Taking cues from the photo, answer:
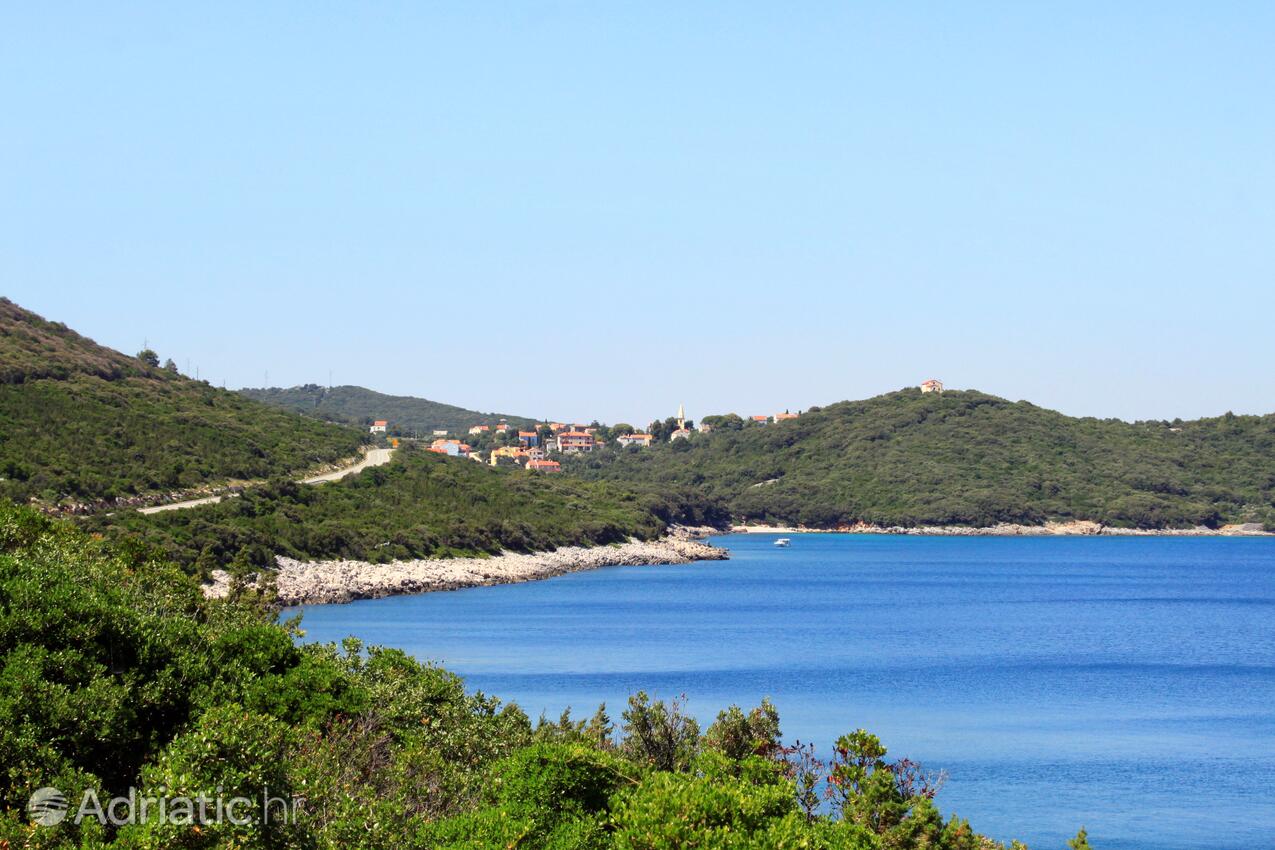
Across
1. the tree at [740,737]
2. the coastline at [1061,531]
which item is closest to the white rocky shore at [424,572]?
the tree at [740,737]

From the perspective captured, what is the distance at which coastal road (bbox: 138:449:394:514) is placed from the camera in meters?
70.8

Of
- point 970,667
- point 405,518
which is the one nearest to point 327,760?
point 970,667

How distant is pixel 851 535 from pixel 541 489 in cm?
7251

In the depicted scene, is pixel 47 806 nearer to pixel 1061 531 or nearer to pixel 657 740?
pixel 657 740

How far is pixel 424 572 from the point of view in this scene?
79.9m

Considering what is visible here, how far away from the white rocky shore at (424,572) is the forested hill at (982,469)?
2508 inches

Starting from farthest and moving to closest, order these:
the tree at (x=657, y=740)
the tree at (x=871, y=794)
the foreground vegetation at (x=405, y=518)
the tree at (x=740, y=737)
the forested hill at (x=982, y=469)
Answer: the forested hill at (x=982, y=469), the foreground vegetation at (x=405, y=518), the tree at (x=657, y=740), the tree at (x=740, y=737), the tree at (x=871, y=794)

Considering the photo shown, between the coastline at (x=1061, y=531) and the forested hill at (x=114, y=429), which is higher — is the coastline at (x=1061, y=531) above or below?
below

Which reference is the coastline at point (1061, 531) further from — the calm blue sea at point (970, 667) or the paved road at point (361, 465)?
the paved road at point (361, 465)

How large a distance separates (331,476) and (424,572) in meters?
19.9

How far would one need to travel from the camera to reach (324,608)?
65.4 m

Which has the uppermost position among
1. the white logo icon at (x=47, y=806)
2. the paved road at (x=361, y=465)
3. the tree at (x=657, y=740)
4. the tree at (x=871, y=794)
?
the paved road at (x=361, y=465)

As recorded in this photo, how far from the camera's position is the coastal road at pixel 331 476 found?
70750 mm

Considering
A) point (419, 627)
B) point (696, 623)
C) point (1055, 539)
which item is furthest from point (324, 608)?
point (1055, 539)
